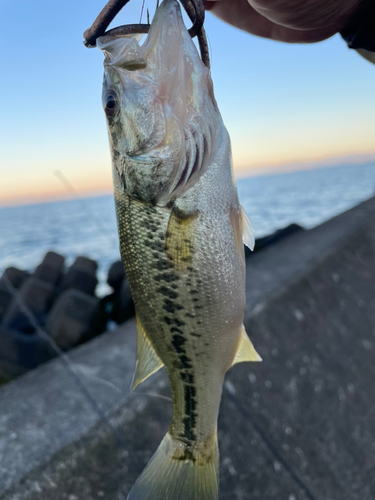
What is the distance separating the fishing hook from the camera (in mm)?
1130

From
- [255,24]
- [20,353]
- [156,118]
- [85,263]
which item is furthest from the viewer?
[85,263]

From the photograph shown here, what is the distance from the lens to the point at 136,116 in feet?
4.63

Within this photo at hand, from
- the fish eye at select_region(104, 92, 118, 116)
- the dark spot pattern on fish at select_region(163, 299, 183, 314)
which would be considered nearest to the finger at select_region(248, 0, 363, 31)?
the fish eye at select_region(104, 92, 118, 116)

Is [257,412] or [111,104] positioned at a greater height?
[111,104]

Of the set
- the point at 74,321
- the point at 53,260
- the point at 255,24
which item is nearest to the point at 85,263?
the point at 53,260

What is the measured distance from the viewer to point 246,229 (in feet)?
4.88

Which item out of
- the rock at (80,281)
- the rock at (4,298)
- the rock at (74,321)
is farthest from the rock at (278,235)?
the rock at (4,298)

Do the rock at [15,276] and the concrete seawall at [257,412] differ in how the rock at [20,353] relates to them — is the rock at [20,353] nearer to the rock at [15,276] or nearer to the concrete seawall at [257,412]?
the concrete seawall at [257,412]

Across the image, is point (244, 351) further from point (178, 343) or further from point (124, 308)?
point (124, 308)

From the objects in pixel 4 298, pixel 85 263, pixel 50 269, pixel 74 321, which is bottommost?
pixel 85 263

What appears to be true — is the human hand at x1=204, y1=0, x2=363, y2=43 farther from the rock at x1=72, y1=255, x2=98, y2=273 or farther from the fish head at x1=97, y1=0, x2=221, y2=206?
the rock at x1=72, y1=255, x2=98, y2=273

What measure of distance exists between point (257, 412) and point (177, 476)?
1.28m

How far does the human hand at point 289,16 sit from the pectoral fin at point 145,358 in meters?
1.54

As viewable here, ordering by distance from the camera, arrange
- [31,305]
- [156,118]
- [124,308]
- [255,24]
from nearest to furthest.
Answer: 1. [156,118]
2. [255,24]
3. [124,308]
4. [31,305]
